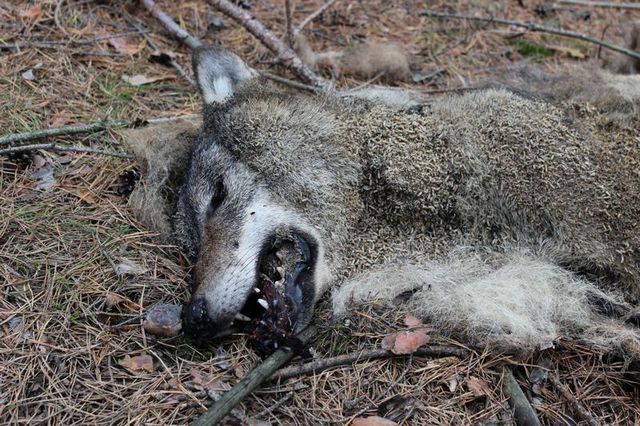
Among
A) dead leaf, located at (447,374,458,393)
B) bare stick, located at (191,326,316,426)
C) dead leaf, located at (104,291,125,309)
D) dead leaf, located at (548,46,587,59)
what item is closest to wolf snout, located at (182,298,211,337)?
bare stick, located at (191,326,316,426)

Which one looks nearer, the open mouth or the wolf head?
the open mouth

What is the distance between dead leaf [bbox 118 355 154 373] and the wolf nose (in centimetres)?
22

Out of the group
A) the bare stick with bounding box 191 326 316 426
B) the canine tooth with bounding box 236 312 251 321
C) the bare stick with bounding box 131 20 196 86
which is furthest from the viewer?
the bare stick with bounding box 131 20 196 86

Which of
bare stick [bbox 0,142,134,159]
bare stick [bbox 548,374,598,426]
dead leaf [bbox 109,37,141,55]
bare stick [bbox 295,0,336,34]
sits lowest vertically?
bare stick [bbox 548,374,598,426]

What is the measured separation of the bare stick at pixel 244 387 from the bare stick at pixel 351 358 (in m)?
0.05

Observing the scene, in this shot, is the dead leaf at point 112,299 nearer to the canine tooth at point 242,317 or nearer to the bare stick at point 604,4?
the canine tooth at point 242,317

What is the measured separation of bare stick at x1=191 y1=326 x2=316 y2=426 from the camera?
251cm

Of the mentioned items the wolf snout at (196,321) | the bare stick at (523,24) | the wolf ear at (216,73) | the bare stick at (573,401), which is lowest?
the bare stick at (573,401)

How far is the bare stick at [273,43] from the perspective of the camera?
480cm

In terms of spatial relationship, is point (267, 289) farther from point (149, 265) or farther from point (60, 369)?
point (60, 369)

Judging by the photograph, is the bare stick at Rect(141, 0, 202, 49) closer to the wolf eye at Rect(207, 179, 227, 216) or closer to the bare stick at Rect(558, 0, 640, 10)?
the wolf eye at Rect(207, 179, 227, 216)

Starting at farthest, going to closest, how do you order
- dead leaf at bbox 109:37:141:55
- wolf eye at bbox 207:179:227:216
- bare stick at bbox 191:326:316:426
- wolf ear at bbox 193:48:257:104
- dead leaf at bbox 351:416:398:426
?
1. dead leaf at bbox 109:37:141:55
2. wolf ear at bbox 193:48:257:104
3. wolf eye at bbox 207:179:227:216
4. dead leaf at bbox 351:416:398:426
5. bare stick at bbox 191:326:316:426

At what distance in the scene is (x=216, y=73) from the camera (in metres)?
3.98

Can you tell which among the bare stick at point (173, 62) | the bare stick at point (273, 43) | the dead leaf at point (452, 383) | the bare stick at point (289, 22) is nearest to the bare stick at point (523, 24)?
the bare stick at point (289, 22)
